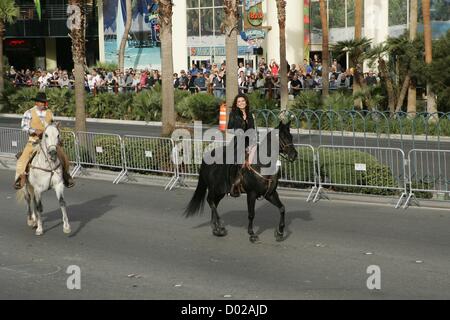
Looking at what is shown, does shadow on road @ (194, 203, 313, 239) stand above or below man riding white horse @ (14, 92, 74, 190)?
below

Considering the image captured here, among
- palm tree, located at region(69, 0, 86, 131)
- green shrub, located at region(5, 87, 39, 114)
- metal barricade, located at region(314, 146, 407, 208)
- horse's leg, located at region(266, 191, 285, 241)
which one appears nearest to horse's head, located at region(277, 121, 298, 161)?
horse's leg, located at region(266, 191, 285, 241)

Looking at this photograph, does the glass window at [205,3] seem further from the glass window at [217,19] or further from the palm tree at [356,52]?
the palm tree at [356,52]

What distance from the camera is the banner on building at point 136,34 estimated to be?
56.4 metres

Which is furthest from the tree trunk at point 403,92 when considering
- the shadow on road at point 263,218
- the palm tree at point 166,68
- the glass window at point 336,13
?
the glass window at point 336,13

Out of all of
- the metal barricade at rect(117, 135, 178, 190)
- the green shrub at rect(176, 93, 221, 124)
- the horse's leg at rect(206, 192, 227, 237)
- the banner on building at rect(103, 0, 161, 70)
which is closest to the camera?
the horse's leg at rect(206, 192, 227, 237)

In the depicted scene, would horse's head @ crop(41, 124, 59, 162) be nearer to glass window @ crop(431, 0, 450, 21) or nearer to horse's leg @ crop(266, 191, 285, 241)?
horse's leg @ crop(266, 191, 285, 241)

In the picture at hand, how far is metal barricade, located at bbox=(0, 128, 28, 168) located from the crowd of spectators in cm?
928

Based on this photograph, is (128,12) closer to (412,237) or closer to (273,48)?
(273,48)

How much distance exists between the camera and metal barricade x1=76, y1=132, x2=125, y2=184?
21188 mm

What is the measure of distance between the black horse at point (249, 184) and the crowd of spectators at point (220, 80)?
1692 centimetres

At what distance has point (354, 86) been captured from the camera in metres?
32.2

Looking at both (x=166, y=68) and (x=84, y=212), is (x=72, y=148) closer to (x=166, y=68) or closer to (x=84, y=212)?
(x=166, y=68)

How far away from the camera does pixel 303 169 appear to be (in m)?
17.8

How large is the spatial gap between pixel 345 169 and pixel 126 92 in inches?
918
